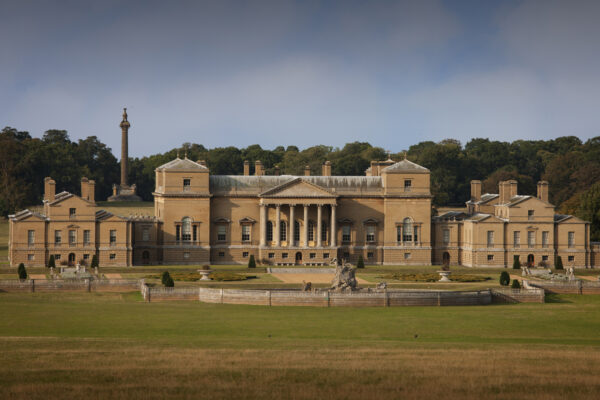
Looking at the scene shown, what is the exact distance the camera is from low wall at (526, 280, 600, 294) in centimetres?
6297

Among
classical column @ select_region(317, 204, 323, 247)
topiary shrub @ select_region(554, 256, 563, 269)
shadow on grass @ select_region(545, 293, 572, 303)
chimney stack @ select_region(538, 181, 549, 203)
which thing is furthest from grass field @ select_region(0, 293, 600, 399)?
chimney stack @ select_region(538, 181, 549, 203)

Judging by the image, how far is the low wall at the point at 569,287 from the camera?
2479 inches

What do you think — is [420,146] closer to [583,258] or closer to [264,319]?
[583,258]

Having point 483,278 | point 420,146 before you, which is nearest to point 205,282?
point 483,278

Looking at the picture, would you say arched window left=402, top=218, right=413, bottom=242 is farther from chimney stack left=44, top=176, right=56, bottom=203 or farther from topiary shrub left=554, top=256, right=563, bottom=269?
chimney stack left=44, top=176, right=56, bottom=203

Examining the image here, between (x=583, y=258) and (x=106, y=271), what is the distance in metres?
43.0

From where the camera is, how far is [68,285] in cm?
5962

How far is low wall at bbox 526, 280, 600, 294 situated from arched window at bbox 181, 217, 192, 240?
104 ft

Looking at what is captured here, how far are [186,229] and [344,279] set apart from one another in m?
27.4

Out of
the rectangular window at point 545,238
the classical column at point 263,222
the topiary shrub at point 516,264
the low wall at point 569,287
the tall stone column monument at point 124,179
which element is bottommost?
the low wall at point 569,287

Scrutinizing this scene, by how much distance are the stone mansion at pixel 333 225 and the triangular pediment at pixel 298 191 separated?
0.30 feet

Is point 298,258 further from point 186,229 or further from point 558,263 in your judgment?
point 558,263

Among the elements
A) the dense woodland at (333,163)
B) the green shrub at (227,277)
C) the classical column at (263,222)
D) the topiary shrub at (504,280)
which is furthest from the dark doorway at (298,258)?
the dense woodland at (333,163)

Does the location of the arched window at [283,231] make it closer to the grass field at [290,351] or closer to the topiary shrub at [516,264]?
the topiary shrub at [516,264]
